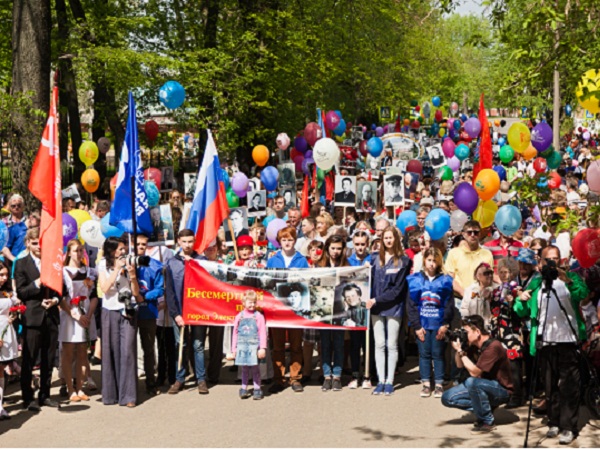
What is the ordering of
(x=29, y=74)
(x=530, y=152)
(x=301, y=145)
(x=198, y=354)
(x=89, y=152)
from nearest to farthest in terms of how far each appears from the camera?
(x=198, y=354)
(x=29, y=74)
(x=89, y=152)
(x=530, y=152)
(x=301, y=145)

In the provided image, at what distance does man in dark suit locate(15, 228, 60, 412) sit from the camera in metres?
10.1

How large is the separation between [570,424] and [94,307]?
5.10 metres

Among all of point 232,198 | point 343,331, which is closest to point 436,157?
point 232,198

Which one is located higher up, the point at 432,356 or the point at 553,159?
the point at 553,159

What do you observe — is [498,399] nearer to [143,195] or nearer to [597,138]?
[143,195]

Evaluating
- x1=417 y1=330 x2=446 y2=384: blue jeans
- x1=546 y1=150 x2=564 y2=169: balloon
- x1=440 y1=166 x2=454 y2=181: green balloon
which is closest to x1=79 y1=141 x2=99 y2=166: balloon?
x1=440 y1=166 x2=454 y2=181: green balloon

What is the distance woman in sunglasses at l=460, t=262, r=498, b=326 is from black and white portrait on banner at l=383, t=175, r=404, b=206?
6636 mm

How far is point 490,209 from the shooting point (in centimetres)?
1498

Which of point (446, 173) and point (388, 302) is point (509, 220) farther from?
point (446, 173)

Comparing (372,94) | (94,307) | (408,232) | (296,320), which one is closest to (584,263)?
(296,320)

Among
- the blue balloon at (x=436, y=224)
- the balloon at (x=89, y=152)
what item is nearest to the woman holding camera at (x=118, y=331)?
the blue balloon at (x=436, y=224)

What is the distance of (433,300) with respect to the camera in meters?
10.5

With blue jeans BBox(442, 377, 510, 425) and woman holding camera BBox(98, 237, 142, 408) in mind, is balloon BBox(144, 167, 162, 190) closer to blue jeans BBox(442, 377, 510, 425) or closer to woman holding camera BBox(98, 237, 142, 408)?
woman holding camera BBox(98, 237, 142, 408)

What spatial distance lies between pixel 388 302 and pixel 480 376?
1.69 meters
